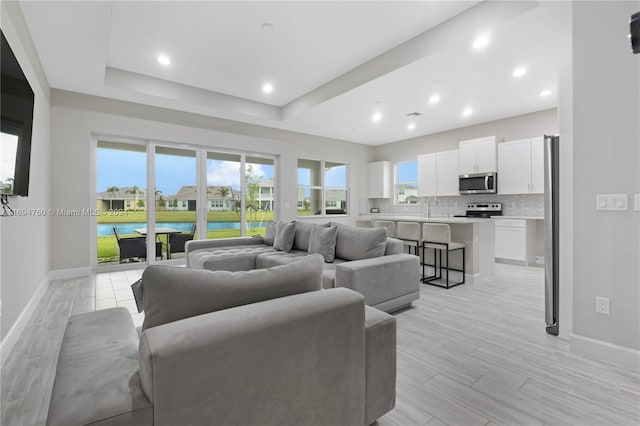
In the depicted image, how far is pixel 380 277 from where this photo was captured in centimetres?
293

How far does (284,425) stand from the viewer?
3.68ft

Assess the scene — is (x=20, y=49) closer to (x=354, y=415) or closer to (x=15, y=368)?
(x=15, y=368)

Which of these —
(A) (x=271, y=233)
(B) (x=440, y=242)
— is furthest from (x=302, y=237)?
(B) (x=440, y=242)

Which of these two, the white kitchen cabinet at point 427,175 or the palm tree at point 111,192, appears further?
the white kitchen cabinet at point 427,175

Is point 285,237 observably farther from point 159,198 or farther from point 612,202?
point 612,202

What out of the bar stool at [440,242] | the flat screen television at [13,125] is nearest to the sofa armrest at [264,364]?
the flat screen television at [13,125]

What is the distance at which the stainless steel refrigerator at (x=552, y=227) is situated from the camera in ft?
8.60

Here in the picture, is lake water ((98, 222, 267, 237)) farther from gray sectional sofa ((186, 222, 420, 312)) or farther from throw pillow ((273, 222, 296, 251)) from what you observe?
throw pillow ((273, 222, 296, 251))

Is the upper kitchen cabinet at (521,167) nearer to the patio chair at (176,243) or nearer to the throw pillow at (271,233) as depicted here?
the throw pillow at (271,233)

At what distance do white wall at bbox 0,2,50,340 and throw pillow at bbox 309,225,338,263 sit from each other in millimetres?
2655

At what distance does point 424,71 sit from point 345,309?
371cm

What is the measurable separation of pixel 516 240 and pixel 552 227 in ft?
11.1

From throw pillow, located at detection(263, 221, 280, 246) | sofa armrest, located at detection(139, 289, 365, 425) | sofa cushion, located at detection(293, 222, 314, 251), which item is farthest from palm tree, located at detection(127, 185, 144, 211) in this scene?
sofa armrest, located at detection(139, 289, 365, 425)

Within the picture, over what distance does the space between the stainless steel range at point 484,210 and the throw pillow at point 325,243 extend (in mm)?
4149
